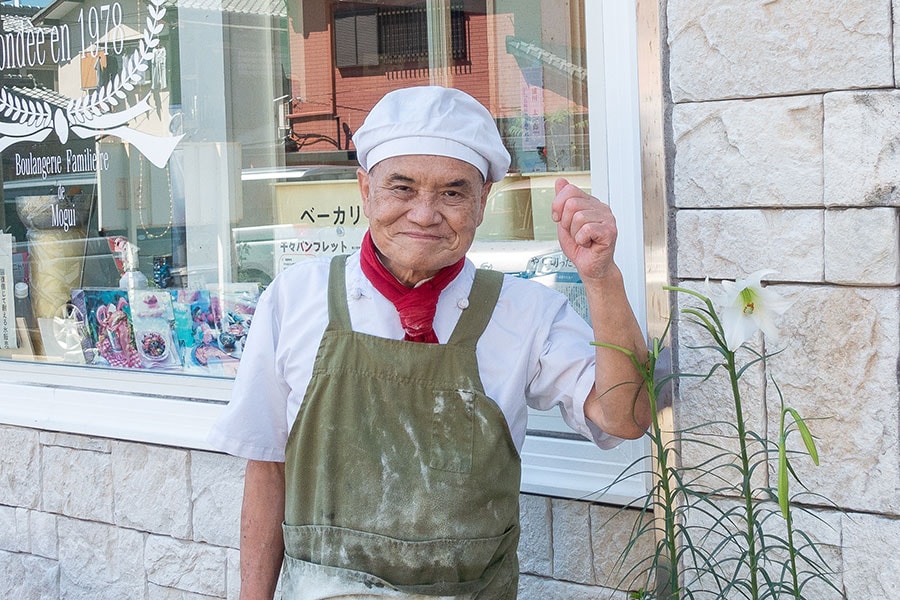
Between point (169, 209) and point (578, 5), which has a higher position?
point (578, 5)

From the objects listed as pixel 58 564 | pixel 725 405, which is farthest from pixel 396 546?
pixel 58 564

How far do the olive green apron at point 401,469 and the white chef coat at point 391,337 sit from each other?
45 mm

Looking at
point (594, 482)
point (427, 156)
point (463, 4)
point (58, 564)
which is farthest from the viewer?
point (58, 564)

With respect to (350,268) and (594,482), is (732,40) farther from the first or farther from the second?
(594,482)

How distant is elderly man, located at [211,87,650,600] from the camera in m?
1.95

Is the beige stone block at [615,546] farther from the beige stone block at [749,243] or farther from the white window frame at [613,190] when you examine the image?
the beige stone block at [749,243]

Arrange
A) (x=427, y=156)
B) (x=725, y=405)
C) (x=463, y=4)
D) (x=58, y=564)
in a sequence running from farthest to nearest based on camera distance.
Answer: (x=58, y=564), (x=463, y=4), (x=725, y=405), (x=427, y=156)

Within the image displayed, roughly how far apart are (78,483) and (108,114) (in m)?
1.27

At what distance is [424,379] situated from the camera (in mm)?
1982

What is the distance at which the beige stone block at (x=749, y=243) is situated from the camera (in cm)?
198

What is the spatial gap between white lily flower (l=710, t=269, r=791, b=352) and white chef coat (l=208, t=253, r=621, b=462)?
13.9 inches

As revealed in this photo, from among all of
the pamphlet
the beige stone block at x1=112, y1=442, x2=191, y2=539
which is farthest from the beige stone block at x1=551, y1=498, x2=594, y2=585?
the pamphlet

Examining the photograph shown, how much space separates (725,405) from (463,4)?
1.51 metres

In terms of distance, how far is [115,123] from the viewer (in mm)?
3746
